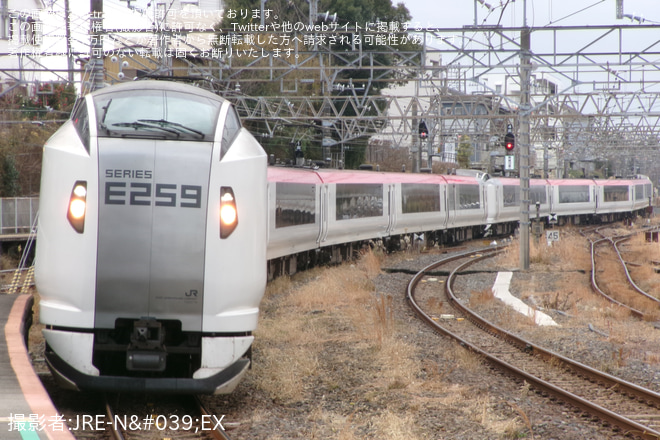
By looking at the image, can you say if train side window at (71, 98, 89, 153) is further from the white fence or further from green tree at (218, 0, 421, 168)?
green tree at (218, 0, 421, 168)

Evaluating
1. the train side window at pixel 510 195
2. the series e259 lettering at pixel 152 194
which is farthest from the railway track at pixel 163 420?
the train side window at pixel 510 195

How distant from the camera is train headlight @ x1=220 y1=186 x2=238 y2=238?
610 centimetres

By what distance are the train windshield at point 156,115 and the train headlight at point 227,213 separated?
1.57 feet

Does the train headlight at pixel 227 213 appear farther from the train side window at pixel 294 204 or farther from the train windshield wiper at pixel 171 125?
the train side window at pixel 294 204

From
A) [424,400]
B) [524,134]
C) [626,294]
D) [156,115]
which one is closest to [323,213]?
[524,134]

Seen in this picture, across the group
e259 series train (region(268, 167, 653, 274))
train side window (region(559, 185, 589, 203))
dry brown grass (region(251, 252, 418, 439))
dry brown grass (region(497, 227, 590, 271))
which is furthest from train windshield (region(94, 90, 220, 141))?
train side window (region(559, 185, 589, 203))

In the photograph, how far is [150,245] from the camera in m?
5.95

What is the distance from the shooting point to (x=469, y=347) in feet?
33.2

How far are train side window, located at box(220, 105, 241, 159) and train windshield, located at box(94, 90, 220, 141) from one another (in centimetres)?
10

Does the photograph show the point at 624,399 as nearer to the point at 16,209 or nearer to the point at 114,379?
the point at 114,379

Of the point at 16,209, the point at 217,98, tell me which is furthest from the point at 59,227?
the point at 16,209

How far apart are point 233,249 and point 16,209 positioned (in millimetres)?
21080

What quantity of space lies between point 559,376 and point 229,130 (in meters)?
4.83

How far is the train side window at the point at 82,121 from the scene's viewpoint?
6.16m
